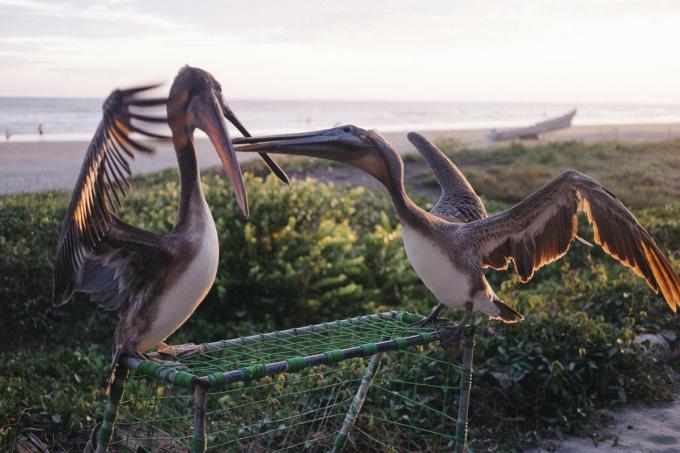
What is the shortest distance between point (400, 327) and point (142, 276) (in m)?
1.25

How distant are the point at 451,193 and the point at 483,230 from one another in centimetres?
57

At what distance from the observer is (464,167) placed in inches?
523

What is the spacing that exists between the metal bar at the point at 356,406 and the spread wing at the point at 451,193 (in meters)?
0.77

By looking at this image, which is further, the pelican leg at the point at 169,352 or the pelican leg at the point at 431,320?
the pelican leg at the point at 431,320

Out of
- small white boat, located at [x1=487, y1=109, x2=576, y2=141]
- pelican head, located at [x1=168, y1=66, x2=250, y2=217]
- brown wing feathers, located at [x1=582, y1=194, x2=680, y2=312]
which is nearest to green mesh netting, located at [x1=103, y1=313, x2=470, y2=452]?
pelican head, located at [x1=168, y1=66, x2=250, y2=217]

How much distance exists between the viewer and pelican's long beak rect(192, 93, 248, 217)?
251 cm

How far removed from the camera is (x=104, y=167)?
7.91ft

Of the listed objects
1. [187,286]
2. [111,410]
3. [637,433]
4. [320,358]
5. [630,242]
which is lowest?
[637,433]

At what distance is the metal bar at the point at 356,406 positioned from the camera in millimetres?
3570

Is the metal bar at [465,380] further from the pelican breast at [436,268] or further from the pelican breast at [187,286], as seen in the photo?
the pelican breast at [187,286]

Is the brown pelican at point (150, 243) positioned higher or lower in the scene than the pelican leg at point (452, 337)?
higher

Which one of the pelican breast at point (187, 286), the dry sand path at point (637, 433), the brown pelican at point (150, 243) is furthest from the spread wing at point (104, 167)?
the dry sand path at point (637, 433)

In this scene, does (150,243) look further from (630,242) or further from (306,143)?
(630,242)

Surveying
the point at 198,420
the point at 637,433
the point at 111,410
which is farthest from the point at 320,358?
the point at 637,433
